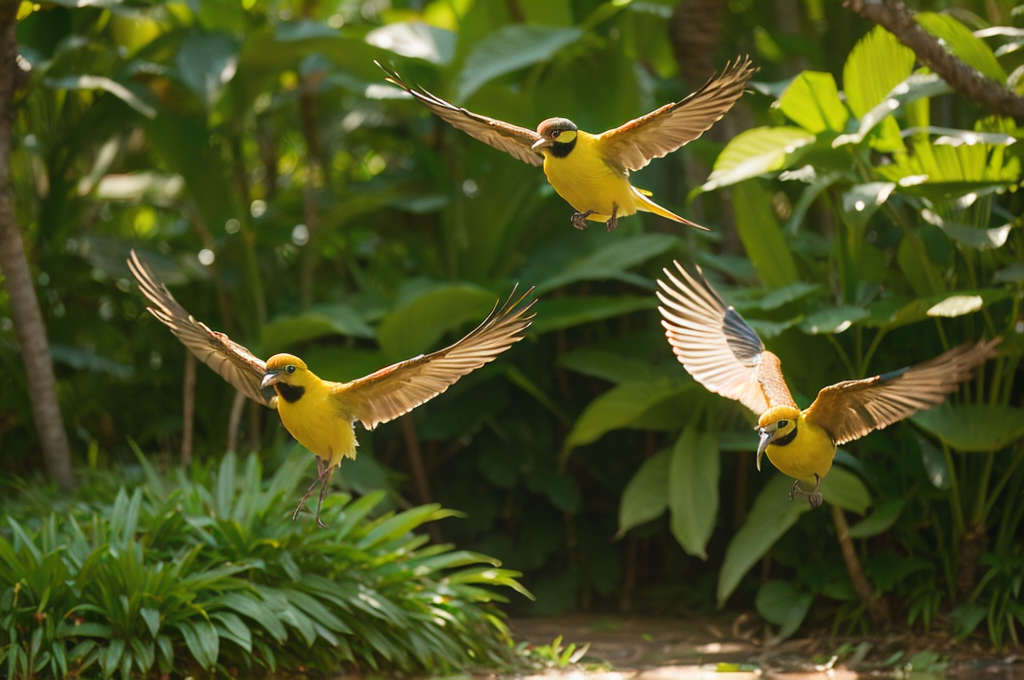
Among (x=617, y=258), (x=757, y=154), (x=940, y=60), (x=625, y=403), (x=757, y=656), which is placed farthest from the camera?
(x=617, y=258)

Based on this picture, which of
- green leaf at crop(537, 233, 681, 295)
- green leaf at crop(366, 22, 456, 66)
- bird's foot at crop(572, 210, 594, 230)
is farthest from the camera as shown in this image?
green leaf at crop(366, 22, 456, 66)

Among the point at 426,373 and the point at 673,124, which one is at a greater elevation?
the point at 673,124

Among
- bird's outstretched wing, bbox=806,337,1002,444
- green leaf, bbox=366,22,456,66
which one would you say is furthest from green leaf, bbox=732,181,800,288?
bird's outstretched wing, bbox=806,337,1002,444

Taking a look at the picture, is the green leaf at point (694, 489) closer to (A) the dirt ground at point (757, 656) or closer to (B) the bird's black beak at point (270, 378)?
(A) the dirt ground at point (757, 656)

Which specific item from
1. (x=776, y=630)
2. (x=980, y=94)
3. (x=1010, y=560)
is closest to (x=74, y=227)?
(x=776, y=630)

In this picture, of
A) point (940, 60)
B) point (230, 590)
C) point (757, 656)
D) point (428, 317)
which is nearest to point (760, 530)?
point (757, 656)

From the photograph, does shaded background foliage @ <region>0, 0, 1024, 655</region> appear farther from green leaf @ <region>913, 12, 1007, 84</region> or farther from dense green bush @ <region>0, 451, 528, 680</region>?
dense green bush @ <region>0, 451, 528, 680</region>

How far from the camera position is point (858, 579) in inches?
178

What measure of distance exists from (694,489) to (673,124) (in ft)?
9.11

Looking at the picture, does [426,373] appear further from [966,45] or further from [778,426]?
[966,45]

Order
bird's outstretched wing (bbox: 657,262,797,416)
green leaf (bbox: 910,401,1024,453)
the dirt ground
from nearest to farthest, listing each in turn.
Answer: bird's outstretched wing (bbox: 657,262,797,416)
green leaf (bbox: 910,401,1024,453)
the dirt ground

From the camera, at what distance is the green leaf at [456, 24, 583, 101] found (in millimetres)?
4906

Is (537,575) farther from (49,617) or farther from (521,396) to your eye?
(49,617)

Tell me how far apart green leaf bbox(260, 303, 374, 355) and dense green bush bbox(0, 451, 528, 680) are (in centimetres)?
69
